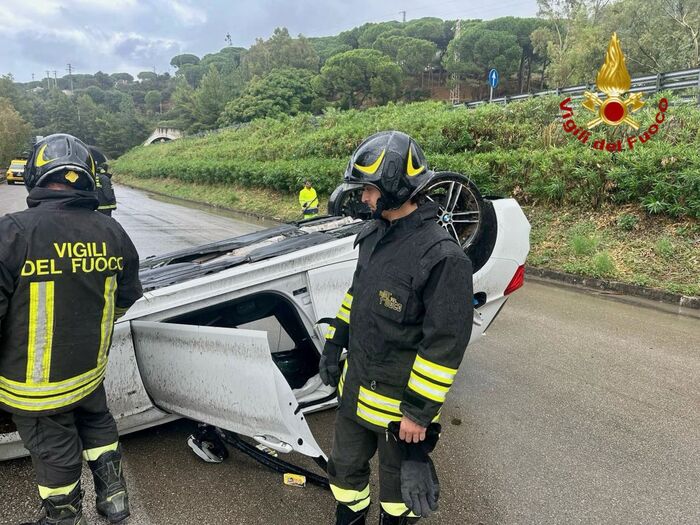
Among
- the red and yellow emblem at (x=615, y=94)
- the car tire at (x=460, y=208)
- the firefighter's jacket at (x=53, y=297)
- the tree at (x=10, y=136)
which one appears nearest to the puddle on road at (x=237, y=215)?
the red and yellow emblem at (x=615, y=94)

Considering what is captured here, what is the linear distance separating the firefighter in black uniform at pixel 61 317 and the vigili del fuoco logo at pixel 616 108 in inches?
354

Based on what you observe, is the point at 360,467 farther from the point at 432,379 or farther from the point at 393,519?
the point at 432,379

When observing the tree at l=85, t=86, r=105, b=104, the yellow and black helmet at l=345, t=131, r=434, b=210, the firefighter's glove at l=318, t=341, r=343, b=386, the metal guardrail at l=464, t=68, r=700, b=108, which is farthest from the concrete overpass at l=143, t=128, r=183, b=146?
the yellow and black helmet at l=345, t=131, r=434, b=210

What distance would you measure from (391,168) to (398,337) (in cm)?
61

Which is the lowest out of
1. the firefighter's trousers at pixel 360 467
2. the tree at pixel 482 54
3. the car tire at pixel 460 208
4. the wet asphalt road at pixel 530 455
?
the wet asphalt road at pixel 530 455

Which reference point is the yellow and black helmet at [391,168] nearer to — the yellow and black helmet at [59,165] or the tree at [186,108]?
the yellow and black helmet at [59,165]

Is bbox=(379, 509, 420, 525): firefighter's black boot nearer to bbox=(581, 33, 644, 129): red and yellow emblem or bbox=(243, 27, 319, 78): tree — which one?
bbox=(581, 33, 644, 129): red and yellow emblem

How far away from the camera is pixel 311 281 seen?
9.52 ft

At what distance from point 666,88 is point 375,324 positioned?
12.8 m

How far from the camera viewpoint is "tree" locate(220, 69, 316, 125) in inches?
1703

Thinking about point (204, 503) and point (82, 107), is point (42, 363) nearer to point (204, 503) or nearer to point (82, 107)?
point (204, 503)

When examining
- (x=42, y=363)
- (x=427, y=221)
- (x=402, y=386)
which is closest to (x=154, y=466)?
(x=42, y=363)

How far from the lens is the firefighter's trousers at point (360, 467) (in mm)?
1953

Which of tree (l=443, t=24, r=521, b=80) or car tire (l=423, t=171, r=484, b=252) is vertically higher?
tree (l=443, t=24, r=521, b=80)
